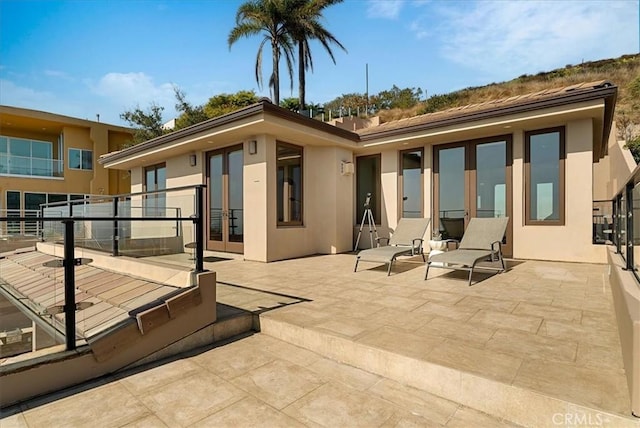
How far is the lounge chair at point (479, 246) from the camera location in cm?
534

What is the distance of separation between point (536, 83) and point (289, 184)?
28.6 meters

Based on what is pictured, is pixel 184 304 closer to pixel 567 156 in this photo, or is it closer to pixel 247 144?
pixel 247 144

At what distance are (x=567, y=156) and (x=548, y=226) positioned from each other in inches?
58.4

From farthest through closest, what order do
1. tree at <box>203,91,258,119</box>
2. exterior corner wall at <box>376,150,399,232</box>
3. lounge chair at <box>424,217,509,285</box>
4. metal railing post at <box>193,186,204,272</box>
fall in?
1. tree at <box>203,91,258,119</box>
2. exterior corner wall at <box>376,150,399,232</box>
3. lounge chair at <box>424,217,509,285</box>
4. metal railing post at <box>193,186,204,272</box>

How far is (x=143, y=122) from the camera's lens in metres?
21.2

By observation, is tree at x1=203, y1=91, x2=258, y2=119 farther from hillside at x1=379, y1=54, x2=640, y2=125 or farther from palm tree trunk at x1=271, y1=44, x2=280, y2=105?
hillside at x1=379, y1=54, x2=640, y2=125

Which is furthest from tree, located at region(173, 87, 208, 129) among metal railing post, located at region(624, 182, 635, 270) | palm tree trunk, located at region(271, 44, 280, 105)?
metal railing post, located at region(624, 182, 635, 270)

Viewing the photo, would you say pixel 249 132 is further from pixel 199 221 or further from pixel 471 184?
pixel 471 184

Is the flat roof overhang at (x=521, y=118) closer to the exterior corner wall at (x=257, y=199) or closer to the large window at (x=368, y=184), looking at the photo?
the large window at (x=368, y=184)

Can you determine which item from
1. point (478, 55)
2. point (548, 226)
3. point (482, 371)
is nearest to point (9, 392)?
point (482, 371)

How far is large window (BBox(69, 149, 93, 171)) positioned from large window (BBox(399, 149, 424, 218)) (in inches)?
763

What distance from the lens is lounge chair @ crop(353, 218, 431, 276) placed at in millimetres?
5941

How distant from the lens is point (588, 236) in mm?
6609

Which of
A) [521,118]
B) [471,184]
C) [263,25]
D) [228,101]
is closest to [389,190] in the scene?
[471,184]
